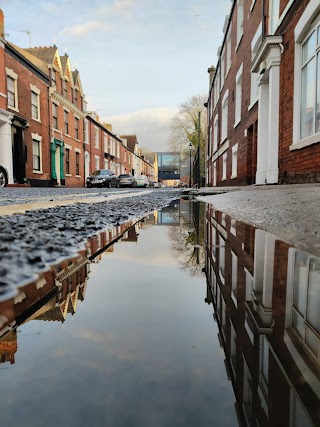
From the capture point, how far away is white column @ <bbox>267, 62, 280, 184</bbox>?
7219 millimetres

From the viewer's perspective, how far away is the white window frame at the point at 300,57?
17.2ft

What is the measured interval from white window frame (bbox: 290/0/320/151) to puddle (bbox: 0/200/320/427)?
201 inches

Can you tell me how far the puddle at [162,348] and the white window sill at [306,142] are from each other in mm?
4788

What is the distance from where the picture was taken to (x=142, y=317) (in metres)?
0.67

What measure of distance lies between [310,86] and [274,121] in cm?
157

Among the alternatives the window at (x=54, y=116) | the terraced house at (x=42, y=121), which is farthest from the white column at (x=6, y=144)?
the window at (x=54, y=116)

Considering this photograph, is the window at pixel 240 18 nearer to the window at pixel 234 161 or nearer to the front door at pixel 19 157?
the window at pixel 234 161

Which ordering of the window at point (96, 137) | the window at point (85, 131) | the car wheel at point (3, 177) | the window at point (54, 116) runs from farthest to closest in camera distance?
the window at point (96, 137) < the window at point (85, 131) < the window at point (54, 116) < the car wheel at point (3, 177)

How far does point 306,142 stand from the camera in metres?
5.57

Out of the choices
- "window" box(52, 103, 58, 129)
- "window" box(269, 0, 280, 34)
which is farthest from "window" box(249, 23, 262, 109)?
"window" box(52, 103, 58, 129)

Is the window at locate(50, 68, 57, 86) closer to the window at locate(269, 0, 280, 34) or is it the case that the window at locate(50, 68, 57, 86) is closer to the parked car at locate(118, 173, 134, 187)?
the parked car at locate(118, 173, 134, 187)

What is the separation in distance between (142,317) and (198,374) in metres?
0.23

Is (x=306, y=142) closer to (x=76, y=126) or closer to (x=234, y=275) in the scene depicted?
(x=234, y=275)

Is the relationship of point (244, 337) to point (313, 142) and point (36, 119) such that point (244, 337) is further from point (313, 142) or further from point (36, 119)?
point (36, 119)
